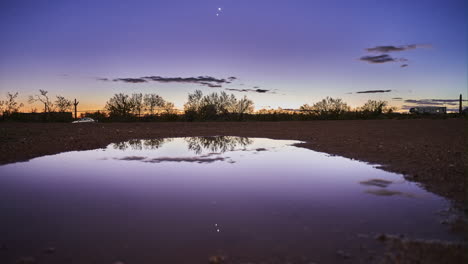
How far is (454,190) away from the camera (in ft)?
20.8

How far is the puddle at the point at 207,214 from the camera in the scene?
3.70 metres

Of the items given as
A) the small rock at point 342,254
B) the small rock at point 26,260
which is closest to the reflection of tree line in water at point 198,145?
the small rock at point 26,260

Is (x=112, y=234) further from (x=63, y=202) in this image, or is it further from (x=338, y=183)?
(x=338, y=183)

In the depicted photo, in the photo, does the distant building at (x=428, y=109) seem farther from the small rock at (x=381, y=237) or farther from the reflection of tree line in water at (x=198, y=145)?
the small rock at (x=381, y=237)

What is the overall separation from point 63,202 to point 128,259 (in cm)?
347

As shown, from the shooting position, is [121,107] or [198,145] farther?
[121,107]

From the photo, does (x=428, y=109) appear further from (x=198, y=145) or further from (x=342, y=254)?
(x=342, y=254)

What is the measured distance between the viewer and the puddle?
370cm

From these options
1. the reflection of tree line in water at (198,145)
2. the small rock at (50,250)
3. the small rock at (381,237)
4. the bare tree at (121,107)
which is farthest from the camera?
the bare tree at (121,107)

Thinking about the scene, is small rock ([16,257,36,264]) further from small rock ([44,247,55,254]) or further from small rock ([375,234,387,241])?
small rock ([375,234,387,241])

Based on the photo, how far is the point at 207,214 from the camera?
5.15 m

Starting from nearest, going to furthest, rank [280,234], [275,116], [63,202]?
[280,234], [63,202], [275,116]

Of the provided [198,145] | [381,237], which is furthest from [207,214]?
[198,145]

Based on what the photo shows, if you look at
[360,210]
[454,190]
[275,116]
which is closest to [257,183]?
[360,210]
